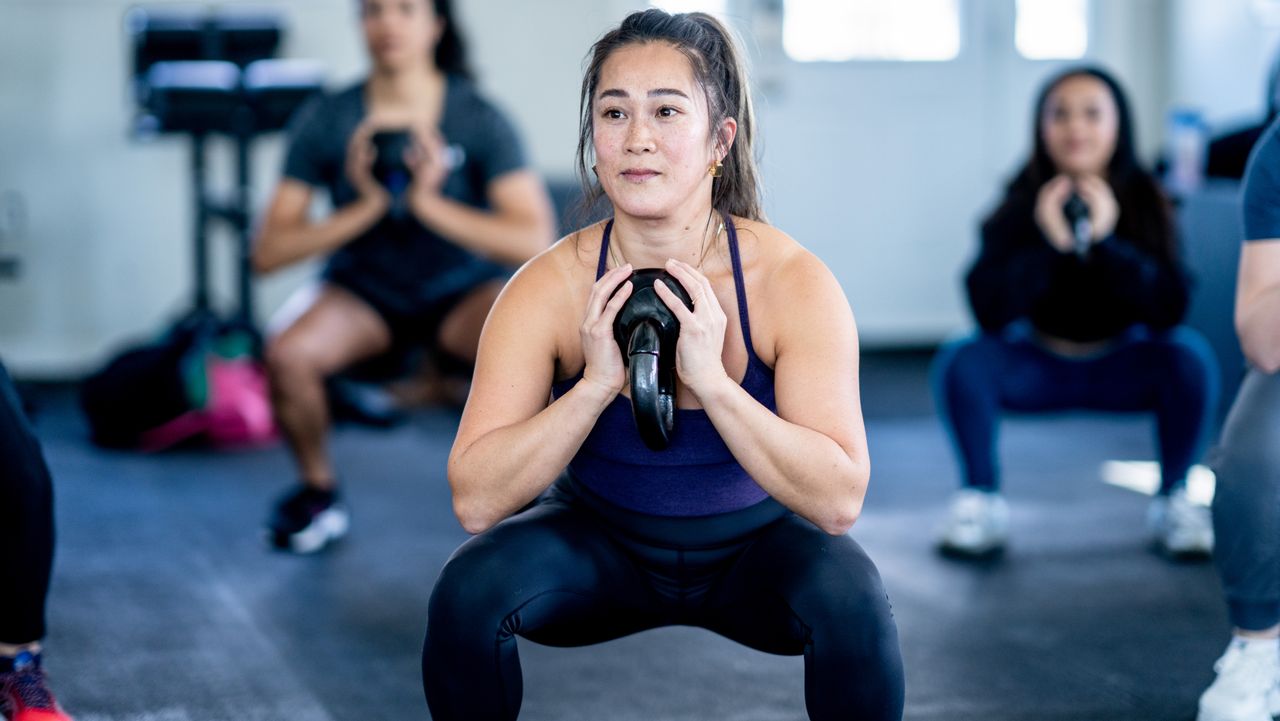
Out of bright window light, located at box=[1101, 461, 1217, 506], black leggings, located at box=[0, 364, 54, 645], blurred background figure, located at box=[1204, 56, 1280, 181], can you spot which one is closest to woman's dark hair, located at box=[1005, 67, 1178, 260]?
bright window light, located at box=[1101, 461, 1217, 506]

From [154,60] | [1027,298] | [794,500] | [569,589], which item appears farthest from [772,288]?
[154,60]

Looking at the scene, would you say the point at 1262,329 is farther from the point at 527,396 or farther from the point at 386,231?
the point at 386,231

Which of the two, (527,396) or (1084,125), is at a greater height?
(1084,125)

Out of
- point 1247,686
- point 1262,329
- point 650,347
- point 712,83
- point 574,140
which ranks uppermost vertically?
point 712,83

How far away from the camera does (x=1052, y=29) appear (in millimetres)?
5215

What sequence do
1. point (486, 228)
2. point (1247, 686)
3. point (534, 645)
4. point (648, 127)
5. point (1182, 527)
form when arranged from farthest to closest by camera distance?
point (486, 228) < point (1182, 527) < point (534, 645) < point (1247, 686) < point (648, 127)

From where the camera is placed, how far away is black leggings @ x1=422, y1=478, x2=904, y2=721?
1264mm

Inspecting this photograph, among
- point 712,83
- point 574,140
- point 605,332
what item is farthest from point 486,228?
point 574,140

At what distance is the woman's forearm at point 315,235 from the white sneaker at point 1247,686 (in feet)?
A: 5.62

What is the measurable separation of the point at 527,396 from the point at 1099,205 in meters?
1.59

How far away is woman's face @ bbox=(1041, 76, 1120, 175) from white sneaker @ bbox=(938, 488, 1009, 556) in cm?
68

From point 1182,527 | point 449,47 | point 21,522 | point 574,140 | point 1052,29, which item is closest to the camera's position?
point 21,522

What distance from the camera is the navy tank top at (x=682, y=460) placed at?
1399 millimetres

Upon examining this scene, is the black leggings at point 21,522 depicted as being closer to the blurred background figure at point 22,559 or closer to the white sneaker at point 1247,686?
the blurred background figure at point 22,559
